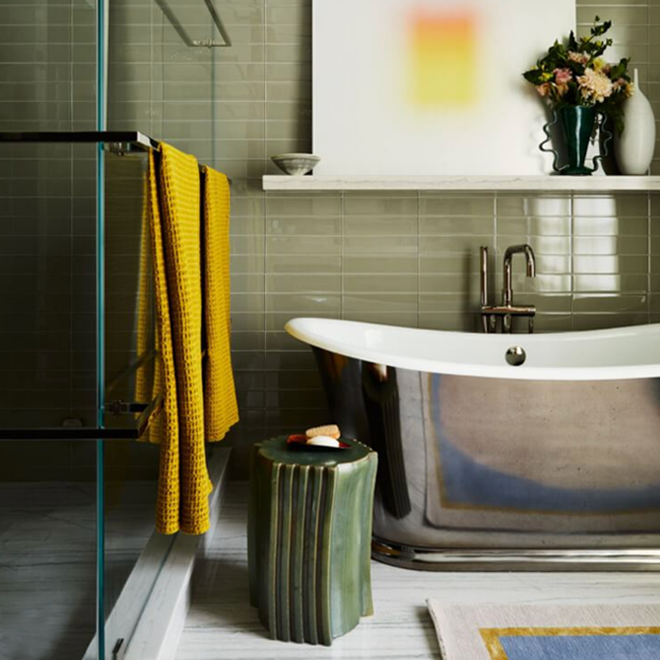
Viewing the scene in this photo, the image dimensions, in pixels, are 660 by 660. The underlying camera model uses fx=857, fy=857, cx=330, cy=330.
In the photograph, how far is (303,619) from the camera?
2.20 meters

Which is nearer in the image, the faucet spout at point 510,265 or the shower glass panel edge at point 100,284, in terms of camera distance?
the shower glass panel edge at point 100,284

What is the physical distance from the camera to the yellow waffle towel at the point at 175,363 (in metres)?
1.96

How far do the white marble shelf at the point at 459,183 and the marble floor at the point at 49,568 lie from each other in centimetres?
185

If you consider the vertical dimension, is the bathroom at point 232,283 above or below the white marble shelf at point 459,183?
below

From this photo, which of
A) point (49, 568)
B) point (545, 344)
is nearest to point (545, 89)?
point (545, 344)

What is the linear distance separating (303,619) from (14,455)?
42.6 inches

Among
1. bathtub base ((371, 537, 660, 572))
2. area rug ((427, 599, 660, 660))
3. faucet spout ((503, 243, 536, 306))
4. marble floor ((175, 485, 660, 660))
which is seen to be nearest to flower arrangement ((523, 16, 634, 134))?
faucet spout ((503, 243, 536, 306))

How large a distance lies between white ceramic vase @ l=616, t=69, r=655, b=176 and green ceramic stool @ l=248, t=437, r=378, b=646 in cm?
189

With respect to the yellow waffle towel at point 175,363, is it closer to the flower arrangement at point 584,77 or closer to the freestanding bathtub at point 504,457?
the freestanding bathtub at point 504,457

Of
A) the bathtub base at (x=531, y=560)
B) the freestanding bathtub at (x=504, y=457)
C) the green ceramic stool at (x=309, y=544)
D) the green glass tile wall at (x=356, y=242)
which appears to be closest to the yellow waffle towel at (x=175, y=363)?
the green ceramic stool at (x=309, y=544)

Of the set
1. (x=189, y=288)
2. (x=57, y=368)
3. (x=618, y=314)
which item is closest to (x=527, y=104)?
(x=618, y=314)

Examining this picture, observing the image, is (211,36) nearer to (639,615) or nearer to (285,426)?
(285,426)

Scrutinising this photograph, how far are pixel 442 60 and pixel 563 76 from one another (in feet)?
1.59

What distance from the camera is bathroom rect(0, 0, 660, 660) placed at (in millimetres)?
1389
